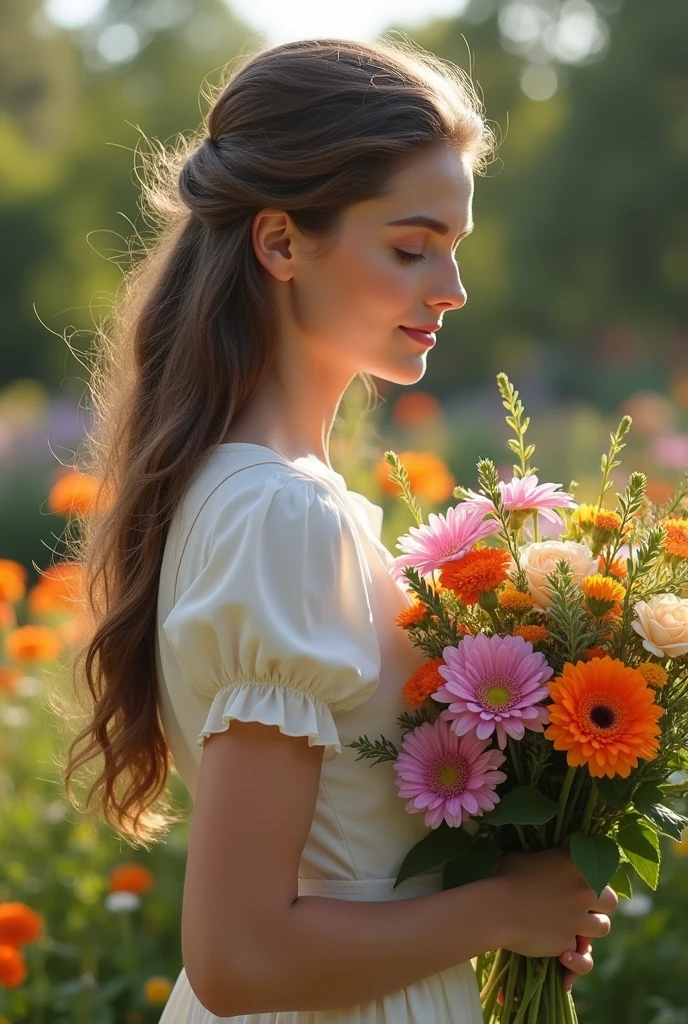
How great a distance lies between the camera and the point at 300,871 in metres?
1.41

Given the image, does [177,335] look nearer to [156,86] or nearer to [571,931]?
[571,931]

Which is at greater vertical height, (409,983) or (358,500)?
(358,500)

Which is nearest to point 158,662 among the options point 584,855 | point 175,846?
point 584,855

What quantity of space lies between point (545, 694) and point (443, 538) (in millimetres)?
281

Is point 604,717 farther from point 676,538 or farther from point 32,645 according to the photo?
point 32,645

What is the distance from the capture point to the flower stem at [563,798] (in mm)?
1341

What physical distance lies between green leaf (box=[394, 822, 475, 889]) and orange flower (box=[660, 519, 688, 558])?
0.43 metres

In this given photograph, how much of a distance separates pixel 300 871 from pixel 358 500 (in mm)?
686

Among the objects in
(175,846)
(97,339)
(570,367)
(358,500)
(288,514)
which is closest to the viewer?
(288,514)

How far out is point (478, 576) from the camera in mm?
1385

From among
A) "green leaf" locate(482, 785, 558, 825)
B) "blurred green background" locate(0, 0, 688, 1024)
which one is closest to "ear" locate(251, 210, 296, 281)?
"green leaf" locate(482, 785, 558, 825)

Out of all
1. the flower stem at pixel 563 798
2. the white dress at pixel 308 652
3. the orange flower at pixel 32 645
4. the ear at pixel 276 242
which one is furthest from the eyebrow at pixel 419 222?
the orange flower at pixel 32 645

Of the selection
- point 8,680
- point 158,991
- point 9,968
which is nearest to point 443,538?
point 9,968

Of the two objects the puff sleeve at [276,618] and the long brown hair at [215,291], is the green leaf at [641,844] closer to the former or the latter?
the puff sleeve at [276,618]
